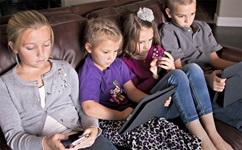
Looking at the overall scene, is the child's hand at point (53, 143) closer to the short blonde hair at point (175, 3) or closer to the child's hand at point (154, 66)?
the child's hand at point (154, 66)

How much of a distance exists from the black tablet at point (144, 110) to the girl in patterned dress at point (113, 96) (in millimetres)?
69

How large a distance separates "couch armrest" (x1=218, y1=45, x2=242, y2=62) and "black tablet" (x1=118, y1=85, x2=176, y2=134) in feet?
2.53

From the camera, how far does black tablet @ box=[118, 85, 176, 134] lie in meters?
→ 1.33

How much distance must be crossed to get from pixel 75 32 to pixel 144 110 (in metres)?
0.63

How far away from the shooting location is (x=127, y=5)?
207cm

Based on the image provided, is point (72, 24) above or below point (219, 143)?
above

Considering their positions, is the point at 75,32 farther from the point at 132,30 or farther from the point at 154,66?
the point at 154,66

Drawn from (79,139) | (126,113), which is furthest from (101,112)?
(79,139)

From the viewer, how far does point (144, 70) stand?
1855mm

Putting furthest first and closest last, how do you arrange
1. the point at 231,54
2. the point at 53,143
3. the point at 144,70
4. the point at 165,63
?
the point at 231,54
the point at 144,70
the point at 165,63
the point at 53,143

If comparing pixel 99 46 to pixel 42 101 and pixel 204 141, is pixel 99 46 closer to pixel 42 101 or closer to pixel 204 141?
pixel 42 101

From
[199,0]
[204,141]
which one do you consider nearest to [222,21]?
[199,0]

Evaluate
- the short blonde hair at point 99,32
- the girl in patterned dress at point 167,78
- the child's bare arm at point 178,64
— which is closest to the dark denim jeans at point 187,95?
the girl in patterned dress at point 167,78

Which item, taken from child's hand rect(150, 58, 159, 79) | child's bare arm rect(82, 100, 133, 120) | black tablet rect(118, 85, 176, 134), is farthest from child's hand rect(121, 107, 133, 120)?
child's hand rect(150, 58, 159, 79)
